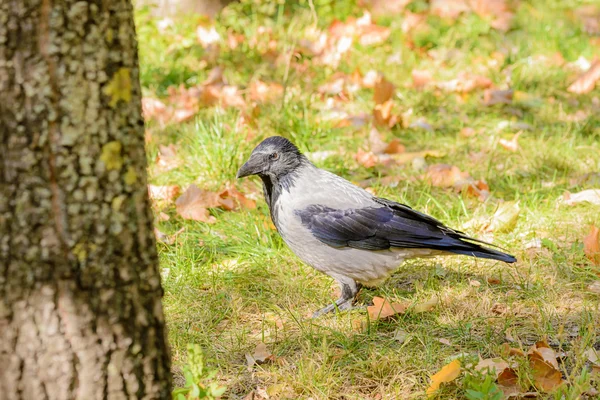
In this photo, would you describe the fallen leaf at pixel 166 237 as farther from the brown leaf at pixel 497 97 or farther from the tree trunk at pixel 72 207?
the brown leaf at pixel 497 97

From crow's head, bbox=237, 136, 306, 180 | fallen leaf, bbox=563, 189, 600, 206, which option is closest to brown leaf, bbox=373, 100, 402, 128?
fallen leaf, bbox=563, 189, 600, 206

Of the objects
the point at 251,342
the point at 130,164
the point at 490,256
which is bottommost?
the point at 251,342

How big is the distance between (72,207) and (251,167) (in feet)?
6.14

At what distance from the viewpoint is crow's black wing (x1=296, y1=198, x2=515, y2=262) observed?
11.4 ft

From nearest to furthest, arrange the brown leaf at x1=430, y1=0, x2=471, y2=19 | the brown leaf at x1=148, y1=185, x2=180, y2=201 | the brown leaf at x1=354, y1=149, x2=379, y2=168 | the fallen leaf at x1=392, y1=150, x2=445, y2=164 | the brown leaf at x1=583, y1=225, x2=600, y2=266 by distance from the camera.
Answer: the brown leaf at x1=583, y1=225, x2=600, y2=266, the brown leaf at x1=148, y1=185, x2=180, y2=201, the brown leaf at x1=354, y1=149, x2=379, y2=168, the fallen leaf at x1=392, y1=150, x2=445, y2=164, the brown leaf at x1=430, y1=0, x2=471, y2=19

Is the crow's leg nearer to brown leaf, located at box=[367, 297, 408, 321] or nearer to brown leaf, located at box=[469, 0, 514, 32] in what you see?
brown leaf, located at box=[367, 297, 408, 321]

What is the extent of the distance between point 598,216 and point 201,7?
196 inches

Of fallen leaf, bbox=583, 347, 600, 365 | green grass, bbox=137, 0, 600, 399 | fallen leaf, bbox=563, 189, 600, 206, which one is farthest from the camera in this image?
fallen leaf, bbox=563, 189, 600, 206

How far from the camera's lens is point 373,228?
11.6ft

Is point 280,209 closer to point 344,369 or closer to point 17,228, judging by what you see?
point 344,369

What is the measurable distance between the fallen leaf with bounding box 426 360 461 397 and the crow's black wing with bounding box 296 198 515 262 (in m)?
0.93

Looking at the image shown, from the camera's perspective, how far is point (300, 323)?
3.21m

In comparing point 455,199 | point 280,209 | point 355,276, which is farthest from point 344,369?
point 455,199

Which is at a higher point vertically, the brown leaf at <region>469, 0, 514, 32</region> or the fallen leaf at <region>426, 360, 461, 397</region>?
the brown leaf at <region>469, 0, 514, 32</region>
